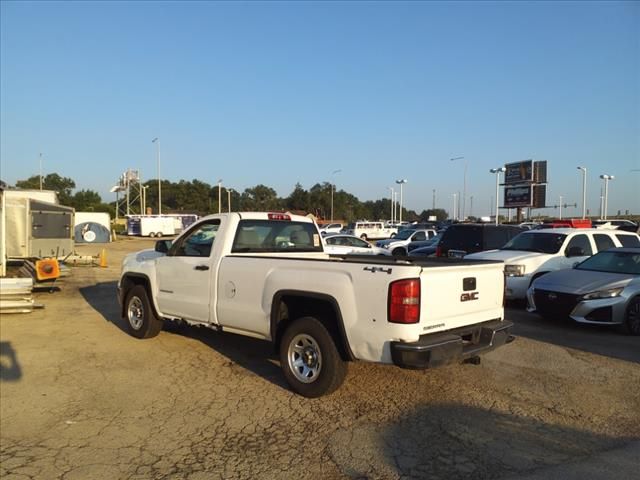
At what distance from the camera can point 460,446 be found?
167 inches

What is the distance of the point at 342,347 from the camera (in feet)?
16.9

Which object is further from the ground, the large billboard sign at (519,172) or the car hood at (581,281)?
the large billboard sign at (519,172)

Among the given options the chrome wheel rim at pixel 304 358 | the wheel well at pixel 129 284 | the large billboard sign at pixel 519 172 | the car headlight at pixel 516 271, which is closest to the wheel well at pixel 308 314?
the chrome wheel rim at pixel 304 358

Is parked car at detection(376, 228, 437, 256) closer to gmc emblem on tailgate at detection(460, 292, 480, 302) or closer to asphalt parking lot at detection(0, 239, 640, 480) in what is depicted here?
asphalt parking lot at detection(0, 239, 640, 480)

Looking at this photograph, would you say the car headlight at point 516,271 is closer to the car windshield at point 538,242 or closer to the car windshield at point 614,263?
the car windshield at point 538,242

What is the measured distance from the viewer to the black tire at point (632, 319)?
8.39 metres

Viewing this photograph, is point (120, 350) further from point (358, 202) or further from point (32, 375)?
point (358, 202)

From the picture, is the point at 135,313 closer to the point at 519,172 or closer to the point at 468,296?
the point at 468,296

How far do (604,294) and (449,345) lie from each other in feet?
16.5

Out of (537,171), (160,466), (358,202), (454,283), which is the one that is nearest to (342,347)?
(454,283)

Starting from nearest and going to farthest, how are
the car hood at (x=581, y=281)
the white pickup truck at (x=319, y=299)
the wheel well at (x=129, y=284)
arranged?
the white pickup truck at (x=319, y=299) < the wheel well at (x=129, y=284) < the car hood at (x=581, y=281)

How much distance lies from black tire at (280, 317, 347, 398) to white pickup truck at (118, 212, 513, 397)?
10mm

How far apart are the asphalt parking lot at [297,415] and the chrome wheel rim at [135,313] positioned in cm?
50

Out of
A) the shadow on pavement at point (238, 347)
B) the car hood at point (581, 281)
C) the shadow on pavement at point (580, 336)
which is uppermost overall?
the car hood at point (581, 281)
